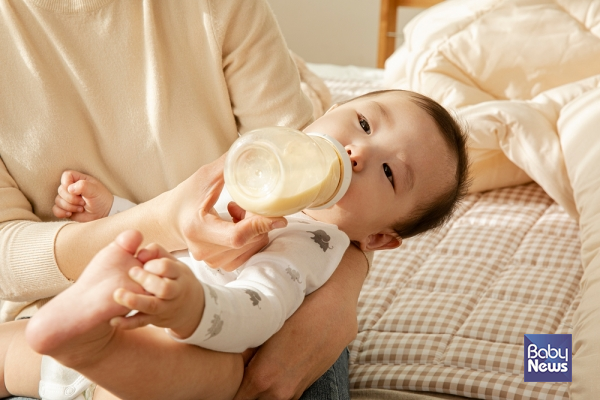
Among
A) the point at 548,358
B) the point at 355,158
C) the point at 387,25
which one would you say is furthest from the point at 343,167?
the point at 387,25

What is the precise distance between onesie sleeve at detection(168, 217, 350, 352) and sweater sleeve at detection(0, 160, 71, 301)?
0.31 m

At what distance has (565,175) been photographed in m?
1.85

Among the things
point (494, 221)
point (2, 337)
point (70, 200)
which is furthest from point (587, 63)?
point (2, 337)

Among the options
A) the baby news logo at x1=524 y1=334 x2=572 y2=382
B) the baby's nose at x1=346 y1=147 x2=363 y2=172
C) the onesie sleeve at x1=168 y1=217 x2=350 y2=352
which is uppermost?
the baby's nose at x1=346 y1=147 x2=363 y2=172

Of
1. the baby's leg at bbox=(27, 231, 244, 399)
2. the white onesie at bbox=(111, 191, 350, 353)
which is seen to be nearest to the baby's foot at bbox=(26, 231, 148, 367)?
the baby's leg at bbox=(27, 231, 244, 399)

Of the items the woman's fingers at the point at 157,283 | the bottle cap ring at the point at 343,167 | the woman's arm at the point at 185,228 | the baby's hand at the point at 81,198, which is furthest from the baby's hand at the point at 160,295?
the baby's hand at the point at 81,198

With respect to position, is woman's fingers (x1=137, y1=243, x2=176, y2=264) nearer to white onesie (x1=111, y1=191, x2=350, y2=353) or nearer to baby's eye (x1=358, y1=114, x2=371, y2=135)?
white onesie (x1=111, y1=191, x2=350, y2=353)

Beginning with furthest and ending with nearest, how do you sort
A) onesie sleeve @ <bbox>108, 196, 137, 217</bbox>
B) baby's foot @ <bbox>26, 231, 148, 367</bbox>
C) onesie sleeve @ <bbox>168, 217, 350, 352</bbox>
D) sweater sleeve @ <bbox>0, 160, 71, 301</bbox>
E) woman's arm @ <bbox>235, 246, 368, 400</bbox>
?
onesie sleeve @ <bbox>108, 196, 137, 217</bbox>, sweater sleeve @ <bbox>0, 160, 71, 301</bbox>, woman's arm @ <bbox>235, 246, 368, 400</bbox>, onesie sleeve @ <bbox>168, 217, 350, 352</bbox>, baby's foot @ <bbox>26, 231, 148, 367</bbox>

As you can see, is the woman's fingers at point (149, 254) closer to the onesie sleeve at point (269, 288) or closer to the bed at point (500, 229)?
the onesie sleeve at point (269, 288)

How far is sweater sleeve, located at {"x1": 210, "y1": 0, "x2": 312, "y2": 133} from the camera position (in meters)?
1.22

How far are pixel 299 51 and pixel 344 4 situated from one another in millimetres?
415

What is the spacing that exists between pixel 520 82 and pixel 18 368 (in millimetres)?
1761

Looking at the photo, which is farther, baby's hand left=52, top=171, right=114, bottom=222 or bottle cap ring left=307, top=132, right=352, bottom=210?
baby's hand left=52, top=171, right=114, bottom=222

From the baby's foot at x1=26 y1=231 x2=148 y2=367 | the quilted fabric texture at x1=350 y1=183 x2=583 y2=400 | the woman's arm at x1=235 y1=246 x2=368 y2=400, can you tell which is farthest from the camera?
the quilted fabric texture at x1=350 y1=183 x2=583 y2=400
